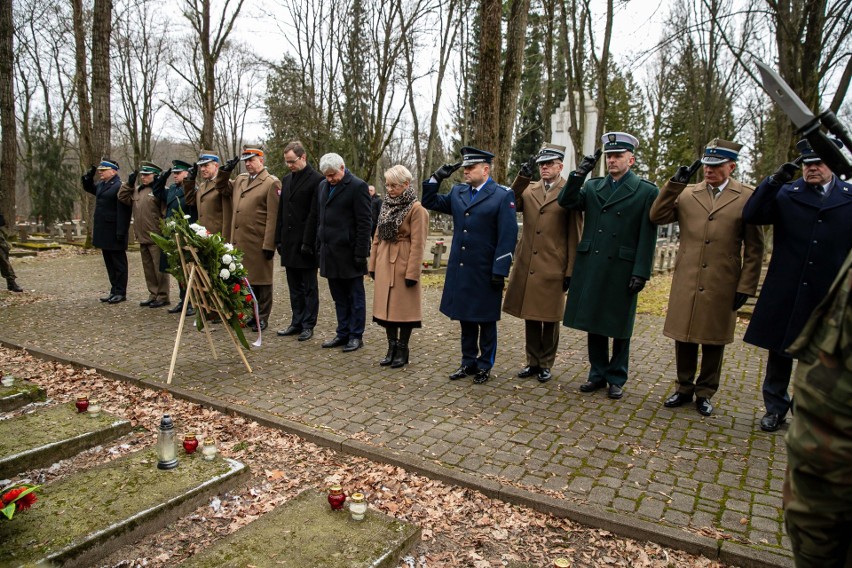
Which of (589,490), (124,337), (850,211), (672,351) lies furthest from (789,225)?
(124,337)

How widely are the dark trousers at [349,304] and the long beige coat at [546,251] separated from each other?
7.21 feet

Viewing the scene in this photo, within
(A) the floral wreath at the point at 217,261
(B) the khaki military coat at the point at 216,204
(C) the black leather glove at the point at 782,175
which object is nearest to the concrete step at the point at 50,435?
(A) the floral wreath at the point at 217,261

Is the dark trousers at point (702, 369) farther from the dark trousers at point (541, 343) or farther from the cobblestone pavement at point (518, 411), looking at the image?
the dark trousers at point (541, 343)

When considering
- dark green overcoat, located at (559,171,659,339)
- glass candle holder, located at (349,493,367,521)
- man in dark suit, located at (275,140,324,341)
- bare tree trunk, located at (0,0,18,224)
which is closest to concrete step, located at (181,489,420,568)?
glass candle holder, located at (349,493,367,521)

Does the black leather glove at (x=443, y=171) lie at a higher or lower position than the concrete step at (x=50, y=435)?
higher

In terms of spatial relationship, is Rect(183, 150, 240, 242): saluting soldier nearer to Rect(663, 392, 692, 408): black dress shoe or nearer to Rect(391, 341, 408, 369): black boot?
Rect(391, 341, 408, 369): black boot

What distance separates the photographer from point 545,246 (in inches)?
227

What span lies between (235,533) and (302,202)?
4996 millimetres

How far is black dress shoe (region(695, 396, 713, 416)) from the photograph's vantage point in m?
5.09

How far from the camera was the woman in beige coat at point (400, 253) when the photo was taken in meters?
6.16

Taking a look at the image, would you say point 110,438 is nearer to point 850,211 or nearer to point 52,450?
point 52,450

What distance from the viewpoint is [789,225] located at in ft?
14.9

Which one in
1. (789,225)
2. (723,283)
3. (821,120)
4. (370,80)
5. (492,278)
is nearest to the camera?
(821,120)

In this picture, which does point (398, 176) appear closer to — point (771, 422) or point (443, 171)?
point (443, 171)
